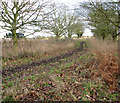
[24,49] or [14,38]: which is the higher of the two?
[14,38]

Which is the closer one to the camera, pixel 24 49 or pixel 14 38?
pixel 24 49

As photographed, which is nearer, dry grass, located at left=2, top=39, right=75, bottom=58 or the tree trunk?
dry grass, located at left=2, top=39, right=75, bottom=58

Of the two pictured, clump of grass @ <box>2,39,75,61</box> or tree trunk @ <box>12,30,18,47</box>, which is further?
tree trunk @ <box>12,30,18,47</box>

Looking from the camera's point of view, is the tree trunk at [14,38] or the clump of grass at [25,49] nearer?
the clump of grass at [25,49]

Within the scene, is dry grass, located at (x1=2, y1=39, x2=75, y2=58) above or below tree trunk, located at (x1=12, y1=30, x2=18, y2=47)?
below

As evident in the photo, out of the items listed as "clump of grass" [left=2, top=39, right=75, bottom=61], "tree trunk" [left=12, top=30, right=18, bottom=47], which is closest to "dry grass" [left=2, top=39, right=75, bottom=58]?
"clump of grass" [left=2, top=39, right=75, bottom=61]

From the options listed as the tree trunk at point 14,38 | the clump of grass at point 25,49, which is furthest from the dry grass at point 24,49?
the tree trunk at point 14,38

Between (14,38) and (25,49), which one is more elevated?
(14,38)

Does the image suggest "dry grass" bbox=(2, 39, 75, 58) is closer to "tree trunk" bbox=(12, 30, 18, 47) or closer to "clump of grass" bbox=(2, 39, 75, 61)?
"clump of grass" bbox=(2, 39, 75, 61)

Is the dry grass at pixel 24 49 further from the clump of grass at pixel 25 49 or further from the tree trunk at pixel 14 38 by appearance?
the tree trunk at pixel 14 38

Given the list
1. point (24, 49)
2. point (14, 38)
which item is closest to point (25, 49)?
point (24, 49)

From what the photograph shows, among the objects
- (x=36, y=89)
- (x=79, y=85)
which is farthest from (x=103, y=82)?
(x=36, y=89)

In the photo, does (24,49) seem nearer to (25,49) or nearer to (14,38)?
(25,49)

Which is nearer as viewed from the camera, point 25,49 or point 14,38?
point 25,49
